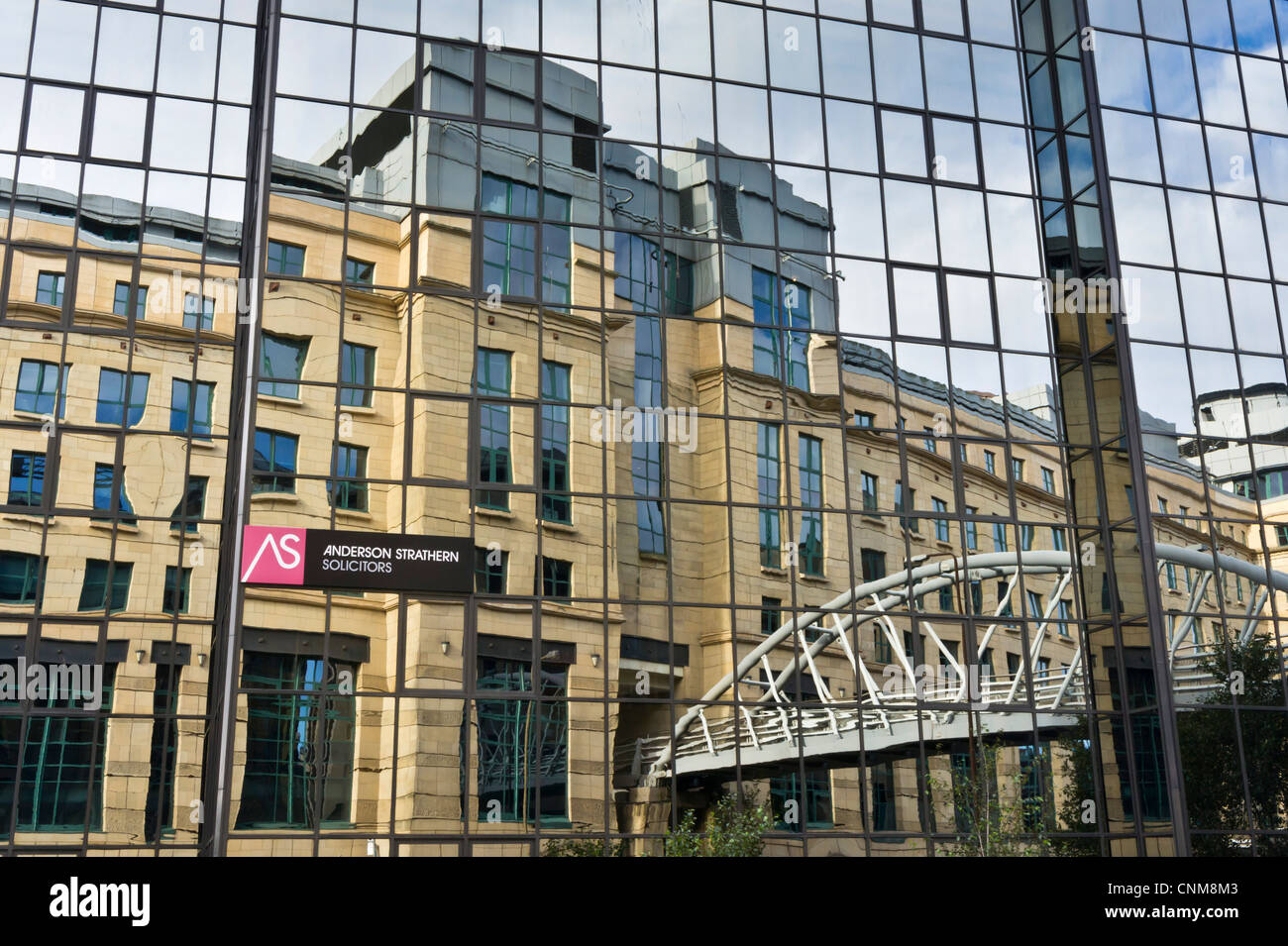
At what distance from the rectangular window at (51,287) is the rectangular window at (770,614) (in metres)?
15.1

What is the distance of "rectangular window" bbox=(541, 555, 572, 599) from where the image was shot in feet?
88.7

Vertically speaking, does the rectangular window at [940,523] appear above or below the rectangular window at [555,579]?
above

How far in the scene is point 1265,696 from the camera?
3108cm

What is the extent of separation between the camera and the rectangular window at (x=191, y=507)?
26422mm

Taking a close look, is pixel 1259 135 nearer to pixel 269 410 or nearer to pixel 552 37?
pixel 552 37

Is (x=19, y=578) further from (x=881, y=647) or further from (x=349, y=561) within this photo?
(x=881, y=647)

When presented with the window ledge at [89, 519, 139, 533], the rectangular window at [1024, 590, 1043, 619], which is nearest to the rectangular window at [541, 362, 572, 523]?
the window ledge at [89, 519, 139, 533]

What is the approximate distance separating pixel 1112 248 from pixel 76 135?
76.3ft

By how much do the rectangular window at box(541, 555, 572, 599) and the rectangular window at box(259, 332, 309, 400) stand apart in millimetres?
5896

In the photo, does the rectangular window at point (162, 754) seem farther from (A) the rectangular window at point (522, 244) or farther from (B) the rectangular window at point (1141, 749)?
(B) the rectangular window at point (1141, 749)

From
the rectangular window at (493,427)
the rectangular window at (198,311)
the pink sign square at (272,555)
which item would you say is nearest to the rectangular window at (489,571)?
the rectangular window at (493,427)

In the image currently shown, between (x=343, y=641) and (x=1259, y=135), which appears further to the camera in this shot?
(x=1259, y=135)

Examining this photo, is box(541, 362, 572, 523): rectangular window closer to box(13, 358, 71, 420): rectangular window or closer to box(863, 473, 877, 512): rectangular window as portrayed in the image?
box(863, 473, 877, 512): rectangular window
